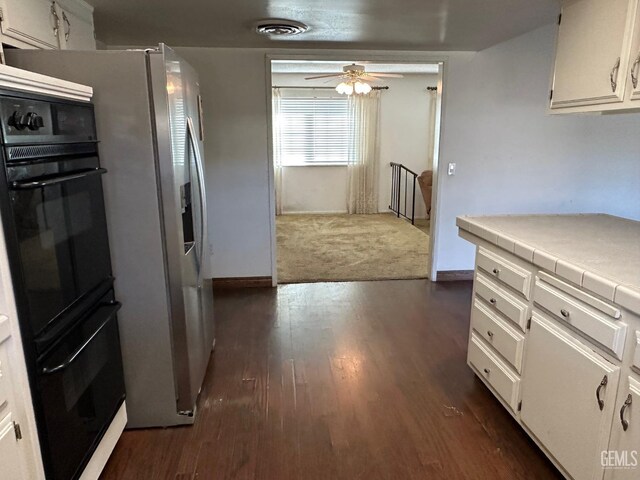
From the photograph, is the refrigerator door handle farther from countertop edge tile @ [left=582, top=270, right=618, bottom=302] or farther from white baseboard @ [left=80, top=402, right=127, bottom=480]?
countertop edge tile @ [left=582, top=270, right=618, bottom=302]

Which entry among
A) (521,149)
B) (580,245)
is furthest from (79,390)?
(521,149)

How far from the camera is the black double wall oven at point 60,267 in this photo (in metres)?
1.28

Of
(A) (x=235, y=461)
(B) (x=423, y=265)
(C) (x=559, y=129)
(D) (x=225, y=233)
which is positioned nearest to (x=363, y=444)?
(A) (x=235, y=461)

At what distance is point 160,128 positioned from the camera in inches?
73.6

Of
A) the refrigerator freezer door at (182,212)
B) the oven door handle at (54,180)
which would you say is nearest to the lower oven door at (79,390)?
the refrigerator freezer door at (182,212)

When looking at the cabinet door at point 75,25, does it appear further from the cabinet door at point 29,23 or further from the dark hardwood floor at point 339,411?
the dark hardwood floor at point 339,411

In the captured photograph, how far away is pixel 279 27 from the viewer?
2.99 meters

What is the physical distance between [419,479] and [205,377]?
1.36 metres

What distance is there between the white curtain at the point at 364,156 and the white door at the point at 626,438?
6.63m

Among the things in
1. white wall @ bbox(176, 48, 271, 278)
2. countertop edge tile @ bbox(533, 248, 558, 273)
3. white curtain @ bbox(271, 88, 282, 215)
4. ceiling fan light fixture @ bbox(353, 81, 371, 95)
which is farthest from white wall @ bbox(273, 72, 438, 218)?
countertop edge tile @ bbox(533, 248, 558, 273)

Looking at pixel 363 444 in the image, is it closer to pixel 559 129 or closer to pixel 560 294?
pixel 560 294

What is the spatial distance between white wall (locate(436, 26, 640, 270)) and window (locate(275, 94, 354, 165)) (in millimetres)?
3800

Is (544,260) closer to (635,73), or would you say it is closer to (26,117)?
(635,73)

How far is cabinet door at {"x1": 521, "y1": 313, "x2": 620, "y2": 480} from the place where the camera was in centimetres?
149
